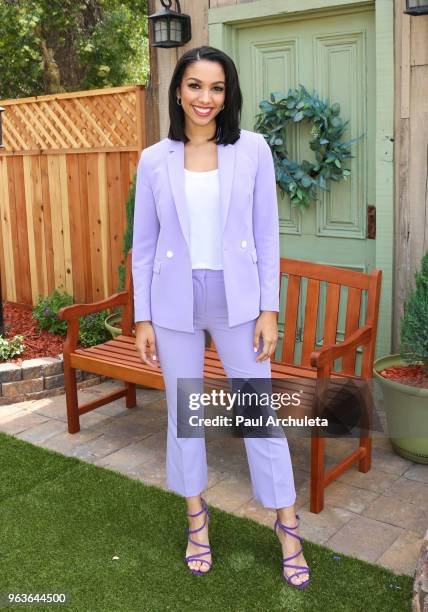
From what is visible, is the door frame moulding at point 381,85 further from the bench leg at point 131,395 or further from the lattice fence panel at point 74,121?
the bench leg at point 131,395

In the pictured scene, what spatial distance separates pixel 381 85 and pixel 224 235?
201 centimetres

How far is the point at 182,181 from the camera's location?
8.57 feet

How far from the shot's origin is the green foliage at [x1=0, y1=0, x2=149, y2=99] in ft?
41.6

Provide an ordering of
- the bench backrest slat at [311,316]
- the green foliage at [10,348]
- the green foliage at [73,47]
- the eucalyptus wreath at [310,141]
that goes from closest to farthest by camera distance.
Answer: the bench backrest slat at [311,316], the eucalyptus wreath at [310,141], the green foliage at [10,348], the green foliage at [73,47]

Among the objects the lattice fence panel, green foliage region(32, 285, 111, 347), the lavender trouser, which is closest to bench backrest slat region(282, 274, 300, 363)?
the lavender trouser

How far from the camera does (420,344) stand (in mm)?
3656

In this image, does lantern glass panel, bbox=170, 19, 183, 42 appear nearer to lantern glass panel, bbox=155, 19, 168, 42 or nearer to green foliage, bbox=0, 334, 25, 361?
lantern glass panel, bbox=155, 19, 168, 42

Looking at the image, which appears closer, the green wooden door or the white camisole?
the white camisole

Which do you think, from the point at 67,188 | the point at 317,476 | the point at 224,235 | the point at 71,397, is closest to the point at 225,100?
the point at 224,235

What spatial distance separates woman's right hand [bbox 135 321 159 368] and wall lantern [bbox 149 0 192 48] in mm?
2690

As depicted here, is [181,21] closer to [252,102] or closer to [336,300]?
[252,102]

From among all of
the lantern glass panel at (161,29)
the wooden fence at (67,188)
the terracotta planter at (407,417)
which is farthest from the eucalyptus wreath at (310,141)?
the terracotta planter at (407,417)

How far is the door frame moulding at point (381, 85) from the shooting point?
13.3ft

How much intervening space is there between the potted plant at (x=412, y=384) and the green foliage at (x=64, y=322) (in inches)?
92.0
